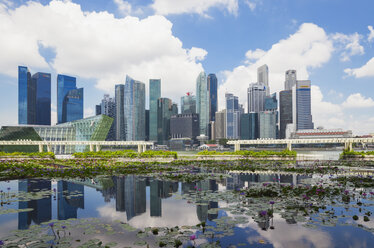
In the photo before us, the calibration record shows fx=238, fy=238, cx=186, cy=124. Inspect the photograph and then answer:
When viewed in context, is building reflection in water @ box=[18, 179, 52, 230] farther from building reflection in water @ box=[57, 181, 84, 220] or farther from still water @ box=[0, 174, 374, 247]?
building reflection in water @ box=[57, 181, 84, 220]

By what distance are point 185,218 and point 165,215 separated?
40.2 inches

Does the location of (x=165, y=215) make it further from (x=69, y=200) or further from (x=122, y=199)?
(x=69, y=200)

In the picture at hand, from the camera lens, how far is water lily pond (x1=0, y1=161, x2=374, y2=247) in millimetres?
7051

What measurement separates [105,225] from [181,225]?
2669 mm

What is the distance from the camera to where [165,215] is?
9.83 m

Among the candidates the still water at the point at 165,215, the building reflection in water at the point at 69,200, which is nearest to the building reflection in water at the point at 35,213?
the still water at the point at 165,215

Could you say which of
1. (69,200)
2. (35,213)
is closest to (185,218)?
(35,213)

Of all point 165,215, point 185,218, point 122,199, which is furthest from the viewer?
point 122,199

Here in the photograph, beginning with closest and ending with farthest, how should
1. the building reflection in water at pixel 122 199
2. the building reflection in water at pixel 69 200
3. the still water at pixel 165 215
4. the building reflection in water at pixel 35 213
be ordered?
the still water at pixel 165 215 → the building reflection in water at pixel 35 213 → the building reflection in water at pixel 122 199 → the building reflection in water at pixel 69 200

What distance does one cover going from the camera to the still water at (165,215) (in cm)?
718

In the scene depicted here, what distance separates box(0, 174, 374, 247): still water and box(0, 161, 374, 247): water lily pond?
3 centimetres

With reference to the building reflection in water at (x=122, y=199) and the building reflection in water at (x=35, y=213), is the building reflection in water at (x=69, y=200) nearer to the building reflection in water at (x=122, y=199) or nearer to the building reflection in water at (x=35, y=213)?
the building reflection in water at (x=122, y=199)

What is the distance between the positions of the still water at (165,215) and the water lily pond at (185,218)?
0.03 meters

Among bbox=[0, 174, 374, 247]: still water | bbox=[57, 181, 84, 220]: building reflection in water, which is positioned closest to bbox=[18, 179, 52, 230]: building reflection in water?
bbox=[0, 174, 374, 247]: still water
